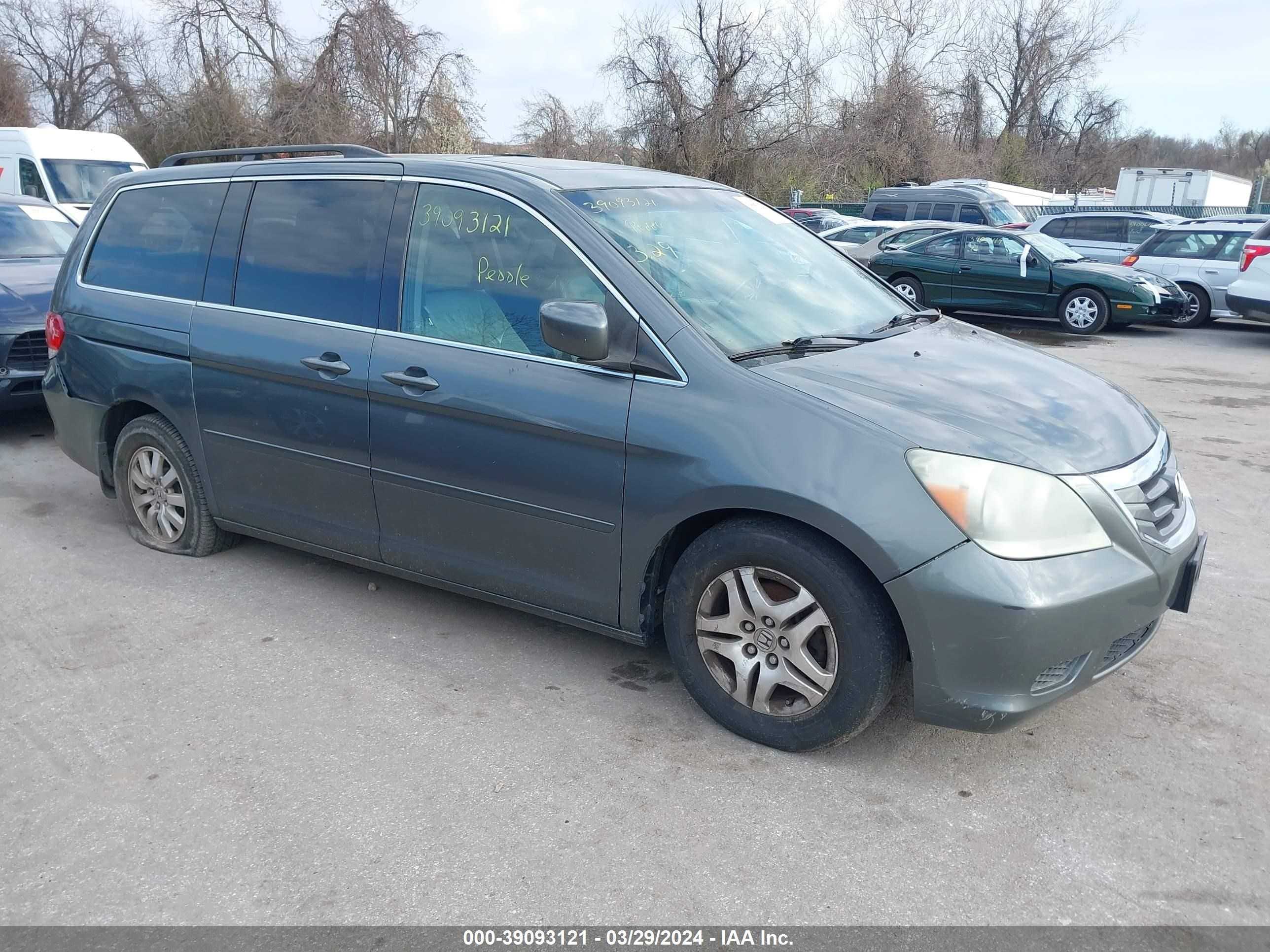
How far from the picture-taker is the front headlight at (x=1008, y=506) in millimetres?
2955

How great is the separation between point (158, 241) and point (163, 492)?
1.20 metres

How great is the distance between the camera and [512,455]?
3680 millimetres

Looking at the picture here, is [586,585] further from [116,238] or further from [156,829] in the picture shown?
[116,238]

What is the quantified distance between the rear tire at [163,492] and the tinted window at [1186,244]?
14.4 m

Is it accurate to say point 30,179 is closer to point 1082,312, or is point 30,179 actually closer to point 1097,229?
point 1082,312

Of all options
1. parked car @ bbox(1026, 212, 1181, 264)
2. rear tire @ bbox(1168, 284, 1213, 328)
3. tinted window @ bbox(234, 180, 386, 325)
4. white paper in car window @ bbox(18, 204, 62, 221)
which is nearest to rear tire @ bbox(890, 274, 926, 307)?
parked car @ bbox(1026, 212, 1181, 264)

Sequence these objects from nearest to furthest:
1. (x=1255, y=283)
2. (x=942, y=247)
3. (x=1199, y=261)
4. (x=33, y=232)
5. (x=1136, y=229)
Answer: (x=33, y=232) → (x=1255, y=283) → (x=1199, y=261) → (x=942, y=247) → (x=1136, y=229)

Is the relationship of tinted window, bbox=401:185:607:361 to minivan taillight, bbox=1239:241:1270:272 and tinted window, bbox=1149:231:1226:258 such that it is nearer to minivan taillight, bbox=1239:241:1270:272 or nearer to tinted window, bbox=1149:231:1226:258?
minivan taillight, bbox=1239:241:1270:272

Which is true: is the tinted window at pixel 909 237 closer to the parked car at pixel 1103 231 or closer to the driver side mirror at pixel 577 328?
the parked car at pixel 1103 231

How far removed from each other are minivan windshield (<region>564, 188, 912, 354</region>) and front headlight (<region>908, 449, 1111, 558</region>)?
32.7 inches

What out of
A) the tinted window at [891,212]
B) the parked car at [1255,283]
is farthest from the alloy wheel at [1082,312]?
the tinted window at [891,212]

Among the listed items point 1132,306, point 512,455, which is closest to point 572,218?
point 512,455

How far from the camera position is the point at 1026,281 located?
14750 mm

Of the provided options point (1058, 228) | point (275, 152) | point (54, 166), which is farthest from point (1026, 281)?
point (54, 166)
